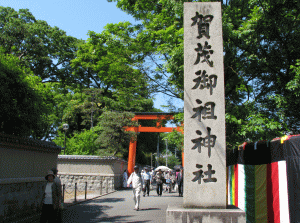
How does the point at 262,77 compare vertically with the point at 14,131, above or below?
above

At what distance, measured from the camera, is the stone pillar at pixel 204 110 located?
5797 millimetres

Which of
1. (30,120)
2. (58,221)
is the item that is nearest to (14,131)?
(30,120)

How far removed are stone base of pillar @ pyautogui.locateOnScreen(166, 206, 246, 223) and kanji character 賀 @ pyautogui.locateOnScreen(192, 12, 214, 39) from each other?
3.77 meters

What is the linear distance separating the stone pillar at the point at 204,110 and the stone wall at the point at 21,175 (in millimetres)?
5243

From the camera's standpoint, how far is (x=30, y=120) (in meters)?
9.39

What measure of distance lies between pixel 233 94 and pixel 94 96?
698 inches

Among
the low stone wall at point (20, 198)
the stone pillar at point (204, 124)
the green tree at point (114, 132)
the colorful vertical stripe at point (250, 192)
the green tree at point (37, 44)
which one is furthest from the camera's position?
the green tree at point (37, 44)

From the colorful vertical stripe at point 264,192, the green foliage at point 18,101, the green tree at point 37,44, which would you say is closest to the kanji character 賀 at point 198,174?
the colorful vertical stripe at point 264,192

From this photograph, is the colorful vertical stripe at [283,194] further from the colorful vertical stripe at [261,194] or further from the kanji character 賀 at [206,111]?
the kanji character 賀 at [206,111]

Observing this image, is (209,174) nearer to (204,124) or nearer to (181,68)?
(204,124)

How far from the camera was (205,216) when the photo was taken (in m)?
5.42

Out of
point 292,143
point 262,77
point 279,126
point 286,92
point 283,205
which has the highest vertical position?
point 262,77

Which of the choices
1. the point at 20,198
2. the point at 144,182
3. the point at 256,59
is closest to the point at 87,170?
the point at 144,182

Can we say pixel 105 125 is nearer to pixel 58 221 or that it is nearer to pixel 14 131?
pixel 14 131
